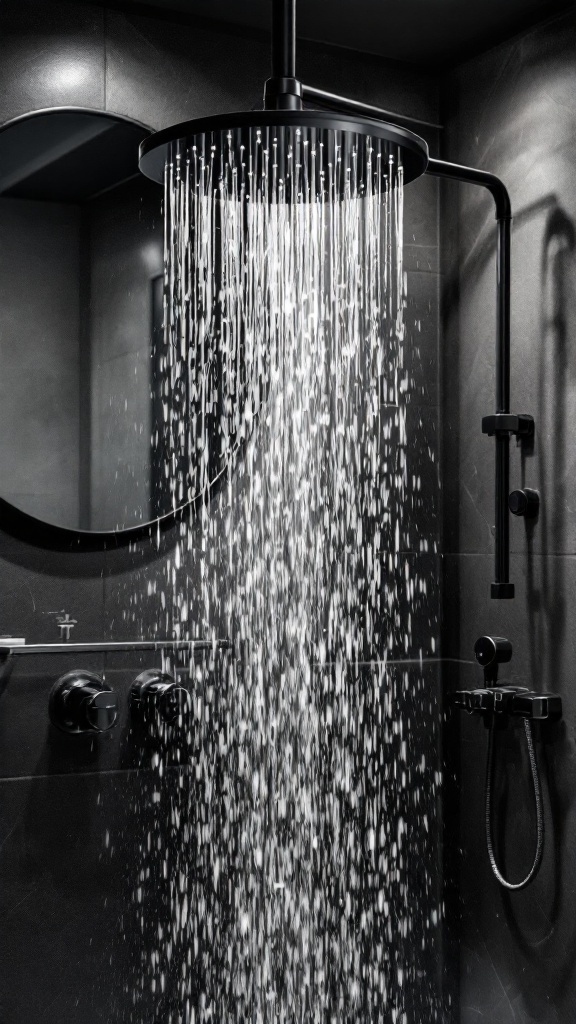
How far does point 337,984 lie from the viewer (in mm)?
2217

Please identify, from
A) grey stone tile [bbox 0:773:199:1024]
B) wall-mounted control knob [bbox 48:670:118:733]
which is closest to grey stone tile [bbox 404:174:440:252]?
wall-mounted control knob [bbox 48:670:118:733]

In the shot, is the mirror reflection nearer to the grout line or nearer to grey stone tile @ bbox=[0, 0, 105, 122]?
grey stone tile @ bbox=[0, 0, 105, 122]

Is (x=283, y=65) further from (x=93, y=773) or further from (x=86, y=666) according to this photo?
(x=93, y=773)

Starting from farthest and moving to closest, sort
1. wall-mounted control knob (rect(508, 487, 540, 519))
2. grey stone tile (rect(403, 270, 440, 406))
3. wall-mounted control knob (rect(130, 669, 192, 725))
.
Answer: grey stone tile (rect(403, 270, 440, 406)) → wall-mounted control knob (rect(508, 487, 540, 519)) → wall-mounted control knob (rect(130, 669, 192, 725))

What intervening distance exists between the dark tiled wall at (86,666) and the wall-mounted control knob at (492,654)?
1.82ft

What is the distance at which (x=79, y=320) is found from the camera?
206cm

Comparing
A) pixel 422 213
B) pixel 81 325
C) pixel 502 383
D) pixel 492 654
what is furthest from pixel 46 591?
pixel 422 213

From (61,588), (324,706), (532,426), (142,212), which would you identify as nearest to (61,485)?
(61,588)

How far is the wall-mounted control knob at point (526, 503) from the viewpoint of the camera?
2.15m

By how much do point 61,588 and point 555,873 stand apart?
3.65 feet

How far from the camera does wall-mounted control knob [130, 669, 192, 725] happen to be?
2.03 metres

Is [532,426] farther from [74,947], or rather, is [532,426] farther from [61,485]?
[74,947]

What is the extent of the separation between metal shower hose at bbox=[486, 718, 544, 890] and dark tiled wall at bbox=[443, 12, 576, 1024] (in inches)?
1.8

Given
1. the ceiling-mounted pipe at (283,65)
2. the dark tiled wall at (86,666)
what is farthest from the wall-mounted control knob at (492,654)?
the ceiling-mounted pipe at (283,65)
